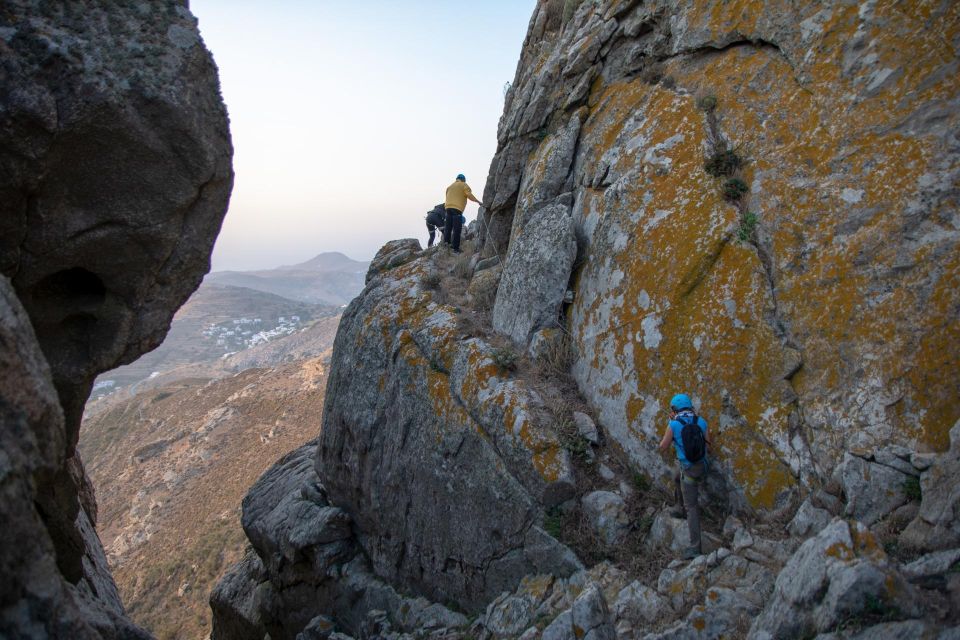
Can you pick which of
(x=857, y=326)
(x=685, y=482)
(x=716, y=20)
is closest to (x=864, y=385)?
(x=857, y=326)

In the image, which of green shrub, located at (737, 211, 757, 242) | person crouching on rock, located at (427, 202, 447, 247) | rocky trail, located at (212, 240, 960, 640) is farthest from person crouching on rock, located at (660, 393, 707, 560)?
person crouching on rock, located at (427, 202, 447, 247)

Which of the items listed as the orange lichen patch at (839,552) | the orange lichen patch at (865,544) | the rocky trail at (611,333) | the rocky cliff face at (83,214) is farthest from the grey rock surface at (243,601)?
the orange lichen patch at (865,544)

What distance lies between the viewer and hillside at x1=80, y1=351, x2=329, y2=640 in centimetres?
2455

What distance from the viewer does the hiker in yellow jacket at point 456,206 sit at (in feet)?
50.5

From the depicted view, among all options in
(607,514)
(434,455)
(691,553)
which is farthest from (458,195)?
(691,553)

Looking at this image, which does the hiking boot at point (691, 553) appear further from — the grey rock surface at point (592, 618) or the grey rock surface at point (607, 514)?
the grey rock surface at point (592, 618)

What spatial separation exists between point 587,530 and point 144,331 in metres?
7.35

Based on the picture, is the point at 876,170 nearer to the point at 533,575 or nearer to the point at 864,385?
the point at 864,385

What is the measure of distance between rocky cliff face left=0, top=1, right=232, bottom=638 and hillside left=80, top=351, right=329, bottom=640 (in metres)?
19.2

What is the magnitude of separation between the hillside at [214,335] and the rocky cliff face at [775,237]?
4476 inches

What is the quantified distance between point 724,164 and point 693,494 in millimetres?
5266

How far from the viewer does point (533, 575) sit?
8.17 metres

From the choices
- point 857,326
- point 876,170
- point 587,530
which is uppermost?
point 876,170

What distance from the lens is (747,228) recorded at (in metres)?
7.79
